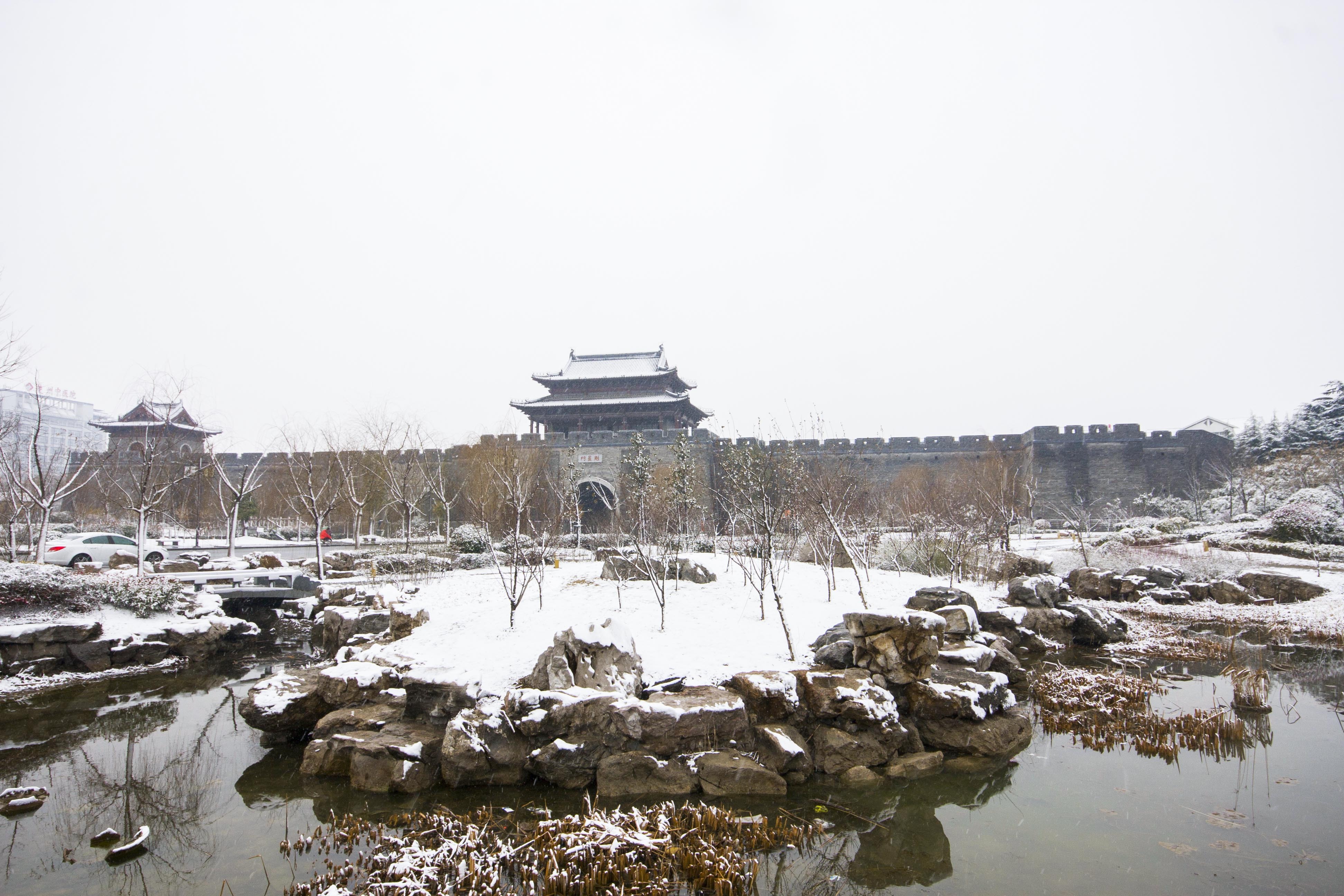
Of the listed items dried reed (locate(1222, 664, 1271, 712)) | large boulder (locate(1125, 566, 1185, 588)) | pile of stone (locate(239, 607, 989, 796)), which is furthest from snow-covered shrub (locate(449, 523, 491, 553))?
large boulder (locate(1125, 566, 1185, 588))

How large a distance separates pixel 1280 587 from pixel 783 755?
42.3 ft

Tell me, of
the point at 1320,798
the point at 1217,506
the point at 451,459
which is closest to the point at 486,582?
the point at 1320,798

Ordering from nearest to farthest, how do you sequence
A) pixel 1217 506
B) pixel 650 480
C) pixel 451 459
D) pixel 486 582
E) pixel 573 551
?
pixel 486 582 < pixel 573 551 < pixel 650 480 < pixel 1217 506 < pixel 451 459

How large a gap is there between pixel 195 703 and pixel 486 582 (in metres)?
5.43

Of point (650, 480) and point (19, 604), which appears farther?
point (650, 480)

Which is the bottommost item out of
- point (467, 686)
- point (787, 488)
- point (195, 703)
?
point (195, 703)

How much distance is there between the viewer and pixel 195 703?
768 cm

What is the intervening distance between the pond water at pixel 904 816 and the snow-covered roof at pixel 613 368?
67.3 ft

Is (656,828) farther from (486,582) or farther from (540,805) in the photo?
(486,582)

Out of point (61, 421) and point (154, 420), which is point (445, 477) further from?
point (61, 421)

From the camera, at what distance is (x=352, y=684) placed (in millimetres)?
6320

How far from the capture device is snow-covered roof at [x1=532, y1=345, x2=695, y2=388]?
26406 millimetres

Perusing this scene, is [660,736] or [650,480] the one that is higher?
[650,480]

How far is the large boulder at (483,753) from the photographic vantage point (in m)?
5.22
